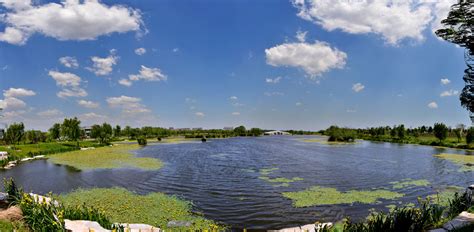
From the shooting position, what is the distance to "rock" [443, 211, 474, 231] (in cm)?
964

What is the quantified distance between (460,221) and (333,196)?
8.44 m

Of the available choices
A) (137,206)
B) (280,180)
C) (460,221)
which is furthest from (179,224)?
(280,180)

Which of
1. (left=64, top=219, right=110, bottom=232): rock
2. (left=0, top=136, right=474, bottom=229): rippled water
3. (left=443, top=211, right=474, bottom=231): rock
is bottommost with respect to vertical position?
(left=0, top=136, right=474, bottom=229): rippled water

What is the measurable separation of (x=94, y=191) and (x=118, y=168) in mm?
10949

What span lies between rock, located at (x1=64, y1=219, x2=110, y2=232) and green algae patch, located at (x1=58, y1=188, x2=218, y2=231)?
338 cm

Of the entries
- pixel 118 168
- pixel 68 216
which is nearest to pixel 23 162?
pixel 118 168

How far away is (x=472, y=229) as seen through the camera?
346 inches

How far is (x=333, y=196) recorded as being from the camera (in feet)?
60.3

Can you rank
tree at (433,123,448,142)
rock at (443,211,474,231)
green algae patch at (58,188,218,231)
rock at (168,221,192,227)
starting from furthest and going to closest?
tree at (433,123,448,142) → green algae patch at (58,188,218,231) → rock at (168,221,192,227) → rock at (443,211,474,231)

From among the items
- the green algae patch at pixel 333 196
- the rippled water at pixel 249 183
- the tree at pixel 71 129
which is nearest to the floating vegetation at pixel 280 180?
the rippled water at pixel 249 183

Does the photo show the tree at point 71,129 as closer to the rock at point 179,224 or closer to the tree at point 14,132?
the tree at point 14,132

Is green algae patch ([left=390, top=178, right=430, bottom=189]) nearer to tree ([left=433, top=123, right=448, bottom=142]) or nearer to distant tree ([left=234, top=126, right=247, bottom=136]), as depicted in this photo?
tree ([left=433, top=123, right=448, bottom=142])

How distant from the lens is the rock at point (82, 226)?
27.0 feet

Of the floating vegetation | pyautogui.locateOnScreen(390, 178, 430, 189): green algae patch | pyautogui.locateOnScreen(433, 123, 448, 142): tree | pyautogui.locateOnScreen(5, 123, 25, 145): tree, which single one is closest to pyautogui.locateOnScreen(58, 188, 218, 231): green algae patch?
the floating vegetation
